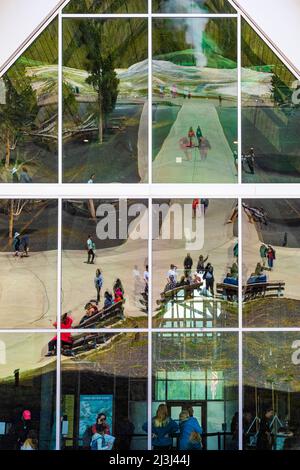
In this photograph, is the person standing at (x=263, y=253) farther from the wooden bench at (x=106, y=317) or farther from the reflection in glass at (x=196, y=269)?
the wooden bench at (x=106, y=317)

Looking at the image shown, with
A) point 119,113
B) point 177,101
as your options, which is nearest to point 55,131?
point 119,113

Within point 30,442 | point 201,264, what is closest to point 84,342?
point 30,442

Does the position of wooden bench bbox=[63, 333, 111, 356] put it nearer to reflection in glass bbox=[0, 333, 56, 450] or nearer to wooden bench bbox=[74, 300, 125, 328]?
wooden bench bbox=[74, 300, 125, 328]

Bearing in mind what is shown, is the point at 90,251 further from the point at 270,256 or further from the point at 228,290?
the point at 270,256

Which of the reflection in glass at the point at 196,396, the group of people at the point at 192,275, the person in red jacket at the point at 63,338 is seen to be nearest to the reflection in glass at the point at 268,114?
the group of people at the point at 192,275

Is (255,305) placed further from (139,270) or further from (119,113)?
(119,113)
